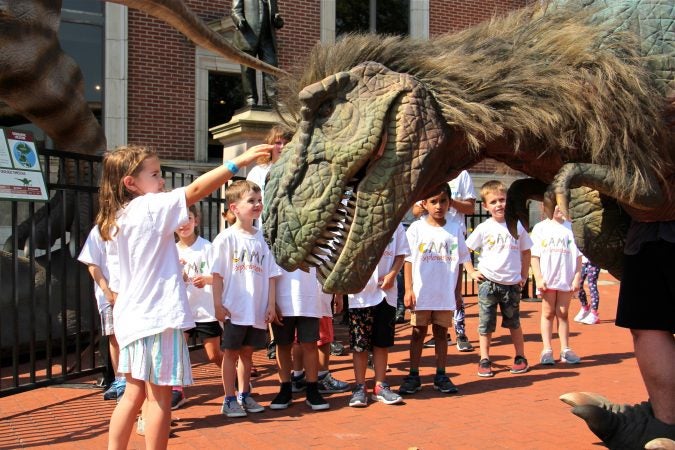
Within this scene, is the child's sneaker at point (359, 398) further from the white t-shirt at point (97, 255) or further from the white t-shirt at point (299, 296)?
the white t-shirt at point (97, 255)

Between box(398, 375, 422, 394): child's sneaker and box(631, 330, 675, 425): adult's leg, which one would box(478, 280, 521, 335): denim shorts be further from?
box(631, 330, 675, 425): adult's leg

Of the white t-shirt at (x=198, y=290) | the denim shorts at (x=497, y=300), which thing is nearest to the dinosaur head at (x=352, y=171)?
the white t-shirt at (x=198, y=290)

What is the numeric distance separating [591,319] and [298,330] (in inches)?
226

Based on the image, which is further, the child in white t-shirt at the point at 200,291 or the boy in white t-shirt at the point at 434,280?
the boy in white t-shirt at the point at 434,280

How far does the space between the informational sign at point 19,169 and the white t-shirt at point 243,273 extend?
4.63 ft

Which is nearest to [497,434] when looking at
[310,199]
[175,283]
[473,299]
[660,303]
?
[660,303]

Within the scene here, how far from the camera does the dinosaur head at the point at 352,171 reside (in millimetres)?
2137

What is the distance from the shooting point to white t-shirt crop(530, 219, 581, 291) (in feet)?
24.1

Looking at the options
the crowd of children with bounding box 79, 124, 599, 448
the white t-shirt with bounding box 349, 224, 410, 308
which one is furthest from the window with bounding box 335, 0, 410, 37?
the white t-shirt with bounding box 349, 224, 410, 308

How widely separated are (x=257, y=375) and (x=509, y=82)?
5007 millimetres

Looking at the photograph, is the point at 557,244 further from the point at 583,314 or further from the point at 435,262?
the point at 583,314

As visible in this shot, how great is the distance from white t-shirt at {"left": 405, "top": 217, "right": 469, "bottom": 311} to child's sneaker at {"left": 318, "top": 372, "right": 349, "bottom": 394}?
0.91m

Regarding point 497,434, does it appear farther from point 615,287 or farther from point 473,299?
point 615,287

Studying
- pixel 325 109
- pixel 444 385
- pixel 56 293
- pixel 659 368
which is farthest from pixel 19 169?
pixel 659 368
